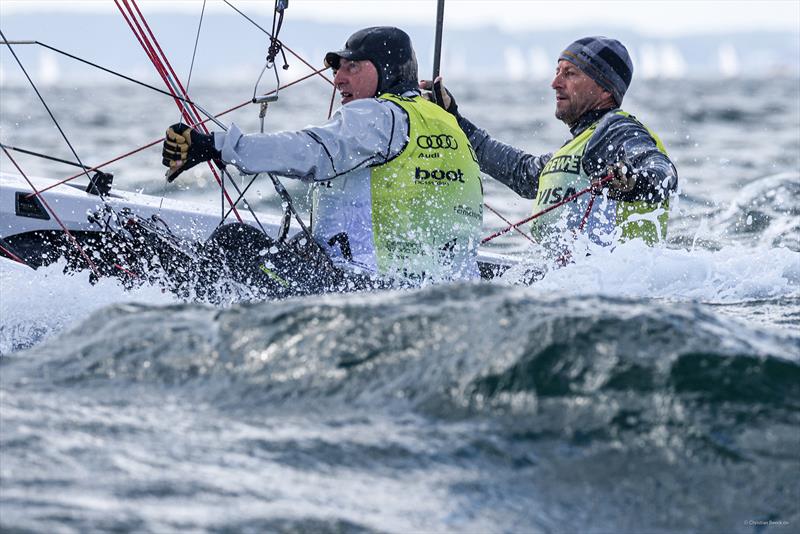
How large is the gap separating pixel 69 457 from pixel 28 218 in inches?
117

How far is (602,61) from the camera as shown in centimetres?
504

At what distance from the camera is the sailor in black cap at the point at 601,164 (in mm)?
4543

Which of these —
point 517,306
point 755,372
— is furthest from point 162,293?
point 755,372

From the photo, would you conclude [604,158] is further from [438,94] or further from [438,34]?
[438,34]

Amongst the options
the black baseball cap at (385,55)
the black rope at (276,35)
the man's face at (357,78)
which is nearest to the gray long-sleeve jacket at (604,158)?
the black baseball cap at (385,55)

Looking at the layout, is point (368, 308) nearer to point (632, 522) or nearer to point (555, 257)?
point (632, 522)

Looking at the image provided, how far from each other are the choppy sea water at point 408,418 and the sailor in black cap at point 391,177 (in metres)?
1.26

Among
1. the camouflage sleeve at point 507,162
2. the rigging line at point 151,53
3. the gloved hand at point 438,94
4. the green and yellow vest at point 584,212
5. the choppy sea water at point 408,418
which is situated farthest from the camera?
the camouflage sleeve at point 507,162

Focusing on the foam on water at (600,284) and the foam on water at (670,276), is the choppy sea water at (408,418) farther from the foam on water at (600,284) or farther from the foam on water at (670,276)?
the foam on water at (670,276)

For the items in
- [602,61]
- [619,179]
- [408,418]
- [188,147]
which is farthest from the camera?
[602,61]

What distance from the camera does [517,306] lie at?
2.57 metres

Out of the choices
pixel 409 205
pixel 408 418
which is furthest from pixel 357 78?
pixel 408 418

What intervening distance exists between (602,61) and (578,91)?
163mm

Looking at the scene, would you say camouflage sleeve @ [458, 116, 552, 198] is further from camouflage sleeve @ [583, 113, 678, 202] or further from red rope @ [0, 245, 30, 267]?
red rope @ [0, 245, 30, 267]
